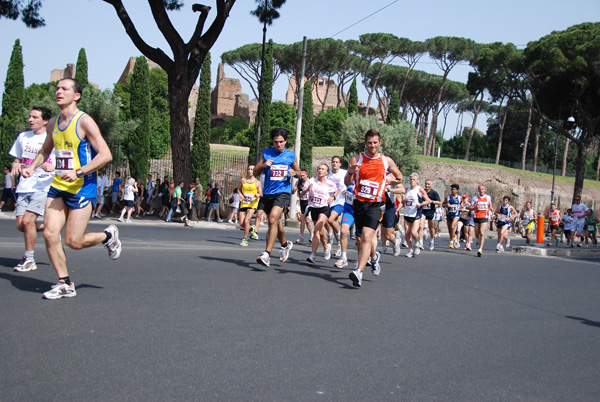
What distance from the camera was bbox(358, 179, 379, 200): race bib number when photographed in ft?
23.3

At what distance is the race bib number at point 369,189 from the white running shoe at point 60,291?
11.9 ft

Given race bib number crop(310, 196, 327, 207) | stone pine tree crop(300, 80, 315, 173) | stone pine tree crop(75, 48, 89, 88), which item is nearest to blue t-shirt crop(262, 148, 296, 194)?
race bib number crop(310, 196, 327, 207)

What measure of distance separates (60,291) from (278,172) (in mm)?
3803

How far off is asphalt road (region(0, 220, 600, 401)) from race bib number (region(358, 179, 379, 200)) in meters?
1.15

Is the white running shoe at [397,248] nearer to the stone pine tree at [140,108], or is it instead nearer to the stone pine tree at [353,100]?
the stone pine tree at [140,108]

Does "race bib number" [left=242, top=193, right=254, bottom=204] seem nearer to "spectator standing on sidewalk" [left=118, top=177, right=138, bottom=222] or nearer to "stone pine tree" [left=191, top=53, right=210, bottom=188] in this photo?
"spectator standing on sidewalk" [left=118, top=177, right=138, bottom=222]

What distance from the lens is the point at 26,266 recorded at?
617 centimetres

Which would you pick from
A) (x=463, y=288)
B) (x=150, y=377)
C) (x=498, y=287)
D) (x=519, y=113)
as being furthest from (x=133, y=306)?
(x=519, y=113)

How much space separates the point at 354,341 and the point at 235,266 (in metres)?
3.77

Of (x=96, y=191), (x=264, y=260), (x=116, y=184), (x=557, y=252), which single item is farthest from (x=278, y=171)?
(x=116, y=184)

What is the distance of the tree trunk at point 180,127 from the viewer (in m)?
18.9

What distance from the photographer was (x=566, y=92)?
3500 cm

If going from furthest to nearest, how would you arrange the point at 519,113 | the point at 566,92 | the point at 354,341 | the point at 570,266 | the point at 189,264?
the point at 519,113 < the point at 566,92 < the point at 570,266 < the point at 189,264 < the point at 354,341

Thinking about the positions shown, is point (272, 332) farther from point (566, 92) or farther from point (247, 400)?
point (566, 92)
